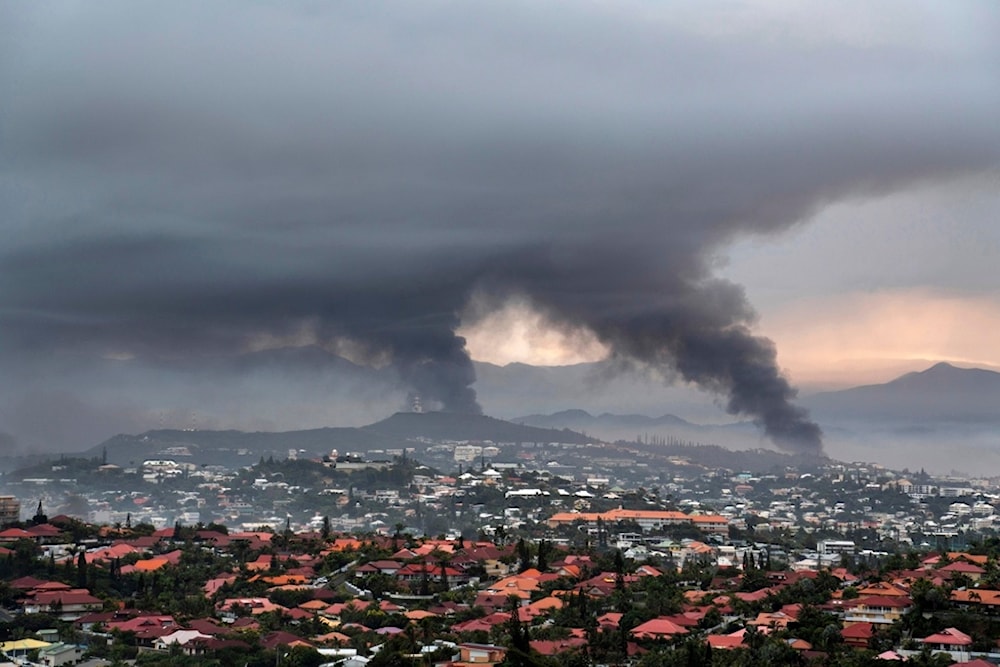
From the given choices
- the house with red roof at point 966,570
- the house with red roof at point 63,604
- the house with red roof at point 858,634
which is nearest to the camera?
the house with red roof at point 858,634

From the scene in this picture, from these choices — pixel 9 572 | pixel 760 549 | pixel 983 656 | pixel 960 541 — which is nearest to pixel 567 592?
pixel 983 656

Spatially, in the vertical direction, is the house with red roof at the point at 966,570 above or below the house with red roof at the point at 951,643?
above

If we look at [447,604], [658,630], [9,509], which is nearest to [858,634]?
[658,630]

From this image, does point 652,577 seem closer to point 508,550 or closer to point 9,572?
point 508,550

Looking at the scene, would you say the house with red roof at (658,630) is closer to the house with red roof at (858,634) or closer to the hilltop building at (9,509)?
the house with red roof at (858,634)

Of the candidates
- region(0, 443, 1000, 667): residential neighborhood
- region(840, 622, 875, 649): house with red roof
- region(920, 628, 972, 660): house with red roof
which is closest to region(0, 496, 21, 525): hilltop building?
region(0, 443, 1000, 667): residential neighborhood

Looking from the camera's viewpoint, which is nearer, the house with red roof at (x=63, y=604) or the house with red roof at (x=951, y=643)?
the house with red roof at (x=951, y=643)

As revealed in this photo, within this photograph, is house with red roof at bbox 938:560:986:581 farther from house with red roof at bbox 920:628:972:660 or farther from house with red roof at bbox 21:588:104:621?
house with red roof at bbox 21:588:104:621

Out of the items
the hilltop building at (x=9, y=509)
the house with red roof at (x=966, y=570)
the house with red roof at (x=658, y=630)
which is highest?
the hilltop building at (x=9, y=509)

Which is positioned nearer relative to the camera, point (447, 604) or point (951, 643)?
point (951, 643)

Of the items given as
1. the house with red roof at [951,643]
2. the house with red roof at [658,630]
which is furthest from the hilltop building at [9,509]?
the house with red roof at [951,643]

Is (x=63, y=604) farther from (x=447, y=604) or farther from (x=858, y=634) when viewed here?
(x=858, y=634)
